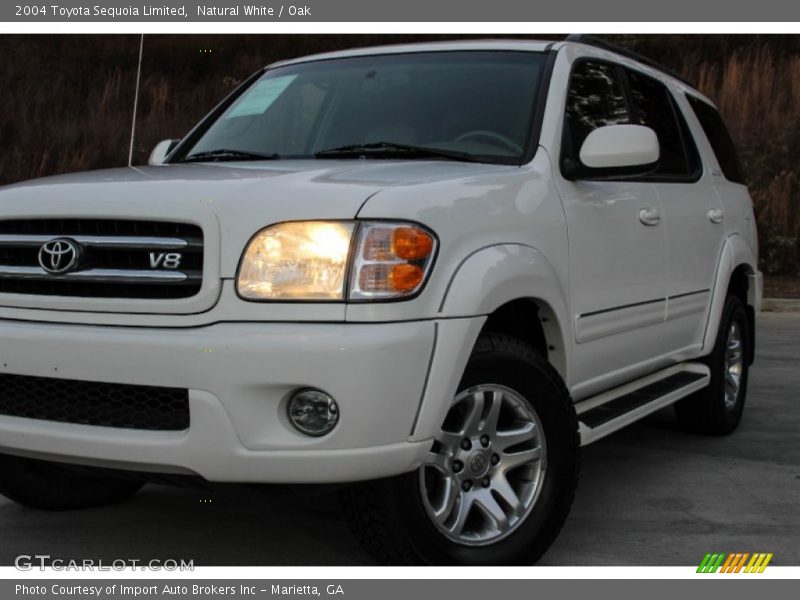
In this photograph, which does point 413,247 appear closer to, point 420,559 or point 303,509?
point 420,559

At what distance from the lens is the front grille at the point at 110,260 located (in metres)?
3.16

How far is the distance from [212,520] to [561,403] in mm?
1445

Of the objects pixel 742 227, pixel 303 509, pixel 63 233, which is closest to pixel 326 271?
pixel 63 233

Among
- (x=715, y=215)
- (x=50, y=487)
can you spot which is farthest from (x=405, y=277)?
(x=715, y=215)

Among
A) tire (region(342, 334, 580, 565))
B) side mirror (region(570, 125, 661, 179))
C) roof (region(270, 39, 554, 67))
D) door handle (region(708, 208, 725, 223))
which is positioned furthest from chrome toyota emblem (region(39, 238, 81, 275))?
door handle (region(708, 208, 725, 223))

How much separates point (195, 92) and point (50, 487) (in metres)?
13.8

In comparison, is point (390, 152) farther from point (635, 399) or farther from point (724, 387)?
point (724, 387)

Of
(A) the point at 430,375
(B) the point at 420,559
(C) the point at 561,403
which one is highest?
(A) the point at 430,375

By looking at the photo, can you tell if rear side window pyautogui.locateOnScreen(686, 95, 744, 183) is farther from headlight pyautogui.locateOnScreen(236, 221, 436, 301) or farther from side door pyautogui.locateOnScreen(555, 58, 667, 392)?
headlight pyautogui.locateOnScreen(236, 221, 436, 301)

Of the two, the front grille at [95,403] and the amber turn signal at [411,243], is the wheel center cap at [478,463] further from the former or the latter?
the front grille at [95,403]

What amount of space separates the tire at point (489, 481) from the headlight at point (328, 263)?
1.48 ft

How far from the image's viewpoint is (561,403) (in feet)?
12.1

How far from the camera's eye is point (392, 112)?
440cm

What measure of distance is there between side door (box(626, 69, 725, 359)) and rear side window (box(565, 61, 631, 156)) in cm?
19
